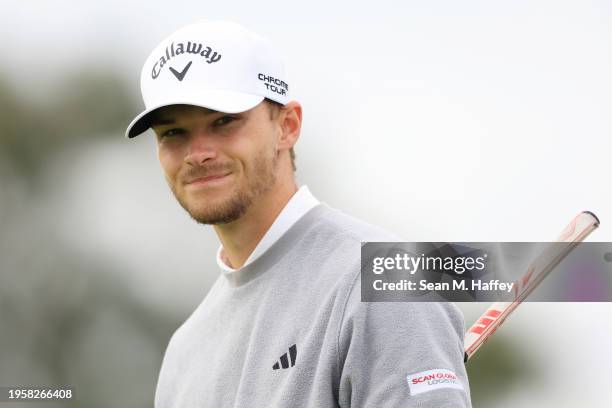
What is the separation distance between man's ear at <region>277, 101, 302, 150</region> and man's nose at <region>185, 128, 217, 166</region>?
0.35 metres

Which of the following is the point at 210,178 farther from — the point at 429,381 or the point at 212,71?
the point at 429,381

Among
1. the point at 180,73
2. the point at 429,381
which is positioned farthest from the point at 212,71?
the point at 429,381

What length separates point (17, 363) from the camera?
17.9m

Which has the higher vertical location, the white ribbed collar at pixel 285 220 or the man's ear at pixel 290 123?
the man's ear at pixel 290 123

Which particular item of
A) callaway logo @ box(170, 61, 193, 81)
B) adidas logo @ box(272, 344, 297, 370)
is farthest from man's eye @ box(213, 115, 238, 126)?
adidas logo @ box(272, 344, 297, 370)

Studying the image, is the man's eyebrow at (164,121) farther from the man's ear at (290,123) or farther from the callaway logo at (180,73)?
the man's ear at (290,123)

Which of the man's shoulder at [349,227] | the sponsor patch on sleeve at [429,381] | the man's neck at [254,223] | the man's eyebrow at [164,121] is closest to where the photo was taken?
the sponsor patch on sleeve at [429,381]

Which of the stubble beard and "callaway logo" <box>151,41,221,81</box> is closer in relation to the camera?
the stubble beard

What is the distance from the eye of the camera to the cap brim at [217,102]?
4.02 meters

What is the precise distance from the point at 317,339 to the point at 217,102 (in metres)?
0.96

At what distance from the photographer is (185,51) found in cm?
429

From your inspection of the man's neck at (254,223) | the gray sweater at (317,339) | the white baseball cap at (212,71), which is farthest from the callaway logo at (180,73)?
the gray sweater at (317,339)

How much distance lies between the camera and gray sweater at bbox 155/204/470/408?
11.5 ft

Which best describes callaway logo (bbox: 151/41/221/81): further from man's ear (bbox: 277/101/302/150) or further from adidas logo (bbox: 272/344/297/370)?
adidas logo (bbox: 272/344/297/370)
